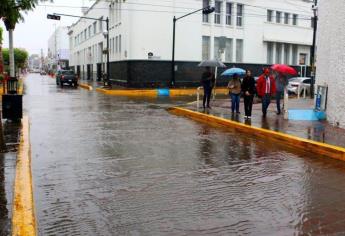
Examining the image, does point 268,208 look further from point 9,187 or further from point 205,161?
point 9,187

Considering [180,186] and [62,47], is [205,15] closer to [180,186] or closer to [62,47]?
[180,186]

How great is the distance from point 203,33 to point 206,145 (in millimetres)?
29752

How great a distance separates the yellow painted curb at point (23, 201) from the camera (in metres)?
4.93

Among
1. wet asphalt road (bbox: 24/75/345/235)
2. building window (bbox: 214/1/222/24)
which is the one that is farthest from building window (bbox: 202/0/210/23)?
wet asphalt road (bbox: 24/75/345/235)

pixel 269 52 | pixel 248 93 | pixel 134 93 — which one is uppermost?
pixel 269 52

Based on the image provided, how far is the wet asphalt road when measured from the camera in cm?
534

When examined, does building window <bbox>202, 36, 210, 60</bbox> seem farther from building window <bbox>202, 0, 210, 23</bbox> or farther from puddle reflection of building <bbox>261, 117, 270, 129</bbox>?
puddle reflection of building <bbox>261, 117, 270, 129</bbox>

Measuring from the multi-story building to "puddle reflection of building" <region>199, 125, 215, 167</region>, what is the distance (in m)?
22.9

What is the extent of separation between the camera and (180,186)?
6973mm

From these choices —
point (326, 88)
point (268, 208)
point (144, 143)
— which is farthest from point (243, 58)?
point (268, 208)

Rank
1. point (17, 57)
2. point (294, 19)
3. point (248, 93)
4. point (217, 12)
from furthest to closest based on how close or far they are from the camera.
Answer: point (17, 57)
point (294, 19)
point (217, 12)
point (248, 93)

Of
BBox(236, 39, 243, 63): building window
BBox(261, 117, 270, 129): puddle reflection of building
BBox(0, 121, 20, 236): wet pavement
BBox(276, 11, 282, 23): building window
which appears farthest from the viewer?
BBox(276, 11, 282, 23): building window

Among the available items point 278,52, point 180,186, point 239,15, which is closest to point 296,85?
point 239,15

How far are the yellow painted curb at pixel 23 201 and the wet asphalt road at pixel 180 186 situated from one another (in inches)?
5.7
